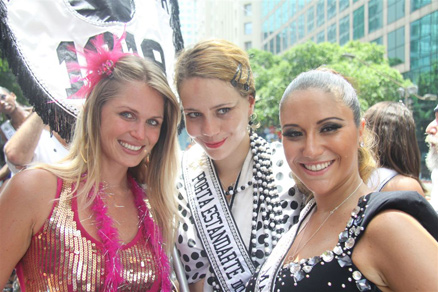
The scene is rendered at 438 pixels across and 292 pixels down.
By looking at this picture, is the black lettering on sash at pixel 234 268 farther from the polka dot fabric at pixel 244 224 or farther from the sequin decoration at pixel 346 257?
the sequin decoration at pixel 346 257

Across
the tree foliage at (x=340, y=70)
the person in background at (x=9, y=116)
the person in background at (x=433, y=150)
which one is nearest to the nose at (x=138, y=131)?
the person in background at (x=9, y=116)

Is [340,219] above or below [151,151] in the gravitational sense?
below

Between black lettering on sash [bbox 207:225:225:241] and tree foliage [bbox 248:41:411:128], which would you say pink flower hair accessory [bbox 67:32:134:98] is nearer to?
black lettering on sash [bbox 207:225:225:241]

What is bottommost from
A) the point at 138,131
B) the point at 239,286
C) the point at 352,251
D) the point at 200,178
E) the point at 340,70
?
the point at 239,286

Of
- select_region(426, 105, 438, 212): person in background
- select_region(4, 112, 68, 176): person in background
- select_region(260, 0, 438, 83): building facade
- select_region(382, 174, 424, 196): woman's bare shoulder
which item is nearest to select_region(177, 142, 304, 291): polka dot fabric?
select_region(382, 174, 424, 196): woman's bare shoulder

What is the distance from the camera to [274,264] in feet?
5.14

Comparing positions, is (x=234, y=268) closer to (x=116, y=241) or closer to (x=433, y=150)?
(x=116, y=241)

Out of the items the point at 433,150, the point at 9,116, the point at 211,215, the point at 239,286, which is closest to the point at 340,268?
the point at 239,286

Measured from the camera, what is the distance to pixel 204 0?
68.6 metres

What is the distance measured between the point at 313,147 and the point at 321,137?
0.05 m

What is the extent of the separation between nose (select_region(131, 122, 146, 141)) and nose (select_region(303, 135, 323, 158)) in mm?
800

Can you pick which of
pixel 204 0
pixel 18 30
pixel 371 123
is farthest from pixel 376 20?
pixel 204 0

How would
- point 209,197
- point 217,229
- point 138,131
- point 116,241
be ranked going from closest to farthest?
1. point 116,241
2. point 138,131
3. point 217,229
4. point 209,197

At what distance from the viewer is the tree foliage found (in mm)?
18891
